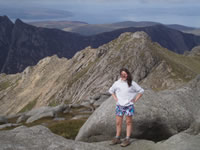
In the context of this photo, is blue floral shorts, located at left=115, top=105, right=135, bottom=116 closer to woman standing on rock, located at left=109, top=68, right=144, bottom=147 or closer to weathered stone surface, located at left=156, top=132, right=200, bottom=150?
woman standing on rock, located at left=109, top=68, right=144, bottom=147

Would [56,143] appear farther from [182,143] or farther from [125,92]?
[182,143]

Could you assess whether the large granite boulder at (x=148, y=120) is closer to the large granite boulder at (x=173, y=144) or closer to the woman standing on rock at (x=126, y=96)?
the large granite boulder at (x=173, y=144)

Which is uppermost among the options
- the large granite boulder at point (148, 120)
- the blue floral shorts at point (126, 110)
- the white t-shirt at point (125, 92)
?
the white t-shirt at point (125, 92)

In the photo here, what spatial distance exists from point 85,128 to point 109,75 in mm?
169554

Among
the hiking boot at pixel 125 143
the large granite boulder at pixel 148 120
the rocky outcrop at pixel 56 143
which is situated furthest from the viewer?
the large granite boulder at pixel 148 120

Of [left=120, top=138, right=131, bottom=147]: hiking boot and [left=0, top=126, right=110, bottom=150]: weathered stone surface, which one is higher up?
[left=0, top=126, right=110, bottom=150]: weathered stone surface

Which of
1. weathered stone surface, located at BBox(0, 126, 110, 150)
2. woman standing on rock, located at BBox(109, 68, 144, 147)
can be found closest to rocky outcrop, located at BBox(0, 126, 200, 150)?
weathered stone surface, located at BBox(0, 126, 110, 150)

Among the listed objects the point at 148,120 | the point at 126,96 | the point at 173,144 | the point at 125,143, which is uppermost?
the point at 126,96

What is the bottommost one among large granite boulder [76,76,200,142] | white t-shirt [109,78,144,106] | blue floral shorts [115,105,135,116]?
large granite boulder [76,76,200,142]

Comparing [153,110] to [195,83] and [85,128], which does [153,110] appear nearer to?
[85,128]

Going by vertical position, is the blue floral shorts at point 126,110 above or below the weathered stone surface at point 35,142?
above

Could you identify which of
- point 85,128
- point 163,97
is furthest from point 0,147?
point 163,97

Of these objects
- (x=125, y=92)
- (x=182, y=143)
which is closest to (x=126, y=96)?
(x=125, y=92)

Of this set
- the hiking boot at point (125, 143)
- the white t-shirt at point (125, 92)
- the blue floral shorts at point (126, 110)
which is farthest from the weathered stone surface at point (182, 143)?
the white t-shirt at point (125, 92)
